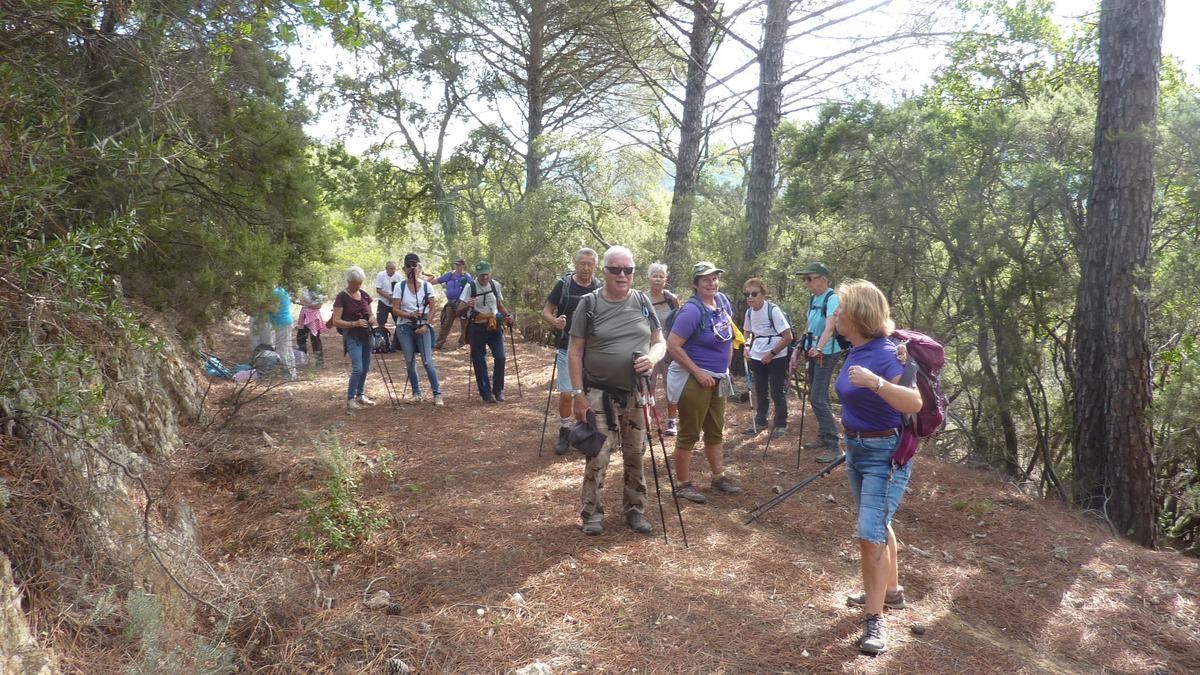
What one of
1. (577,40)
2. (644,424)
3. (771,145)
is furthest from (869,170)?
(577,40)

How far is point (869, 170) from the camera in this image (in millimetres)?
9070

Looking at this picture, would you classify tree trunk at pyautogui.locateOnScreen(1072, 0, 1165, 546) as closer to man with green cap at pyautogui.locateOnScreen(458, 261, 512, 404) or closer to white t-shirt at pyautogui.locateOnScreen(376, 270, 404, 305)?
man with green cap at pyautogui.locateOnScreen(458, 261, 512, 404)

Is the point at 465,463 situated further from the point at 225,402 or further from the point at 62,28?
the point at 62,28

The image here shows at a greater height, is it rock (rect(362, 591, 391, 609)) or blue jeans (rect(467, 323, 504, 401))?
blue jeans (rect(467, 323, 504, 401))

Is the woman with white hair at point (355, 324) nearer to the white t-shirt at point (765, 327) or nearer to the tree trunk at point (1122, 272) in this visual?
the white t-shirt at point (765, 327)

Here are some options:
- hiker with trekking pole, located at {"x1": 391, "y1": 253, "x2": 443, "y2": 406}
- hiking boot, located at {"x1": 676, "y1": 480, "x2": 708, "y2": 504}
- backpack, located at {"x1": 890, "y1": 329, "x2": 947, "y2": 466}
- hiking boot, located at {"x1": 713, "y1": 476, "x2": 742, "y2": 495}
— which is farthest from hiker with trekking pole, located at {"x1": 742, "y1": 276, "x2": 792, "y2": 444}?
hiker with trekking pole, located at {"x1": 391, "y1": 253, "x2": 443, "y2": 406}

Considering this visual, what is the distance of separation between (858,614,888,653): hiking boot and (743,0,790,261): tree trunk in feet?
25.8

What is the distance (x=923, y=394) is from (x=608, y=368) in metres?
1.94

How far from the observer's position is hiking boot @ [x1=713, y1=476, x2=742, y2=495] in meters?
6.08

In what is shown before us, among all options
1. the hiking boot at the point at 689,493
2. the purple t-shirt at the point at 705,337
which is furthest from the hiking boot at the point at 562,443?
the purple t-shirt at the point at 705,337

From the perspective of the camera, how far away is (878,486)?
12.1ft

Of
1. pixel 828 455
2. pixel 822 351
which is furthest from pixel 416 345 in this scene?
pixel 828 455

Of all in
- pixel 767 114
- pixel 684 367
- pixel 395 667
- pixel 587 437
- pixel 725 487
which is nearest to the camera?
pixel 395 667

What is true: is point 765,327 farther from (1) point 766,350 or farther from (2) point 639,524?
(2) point 639,524
